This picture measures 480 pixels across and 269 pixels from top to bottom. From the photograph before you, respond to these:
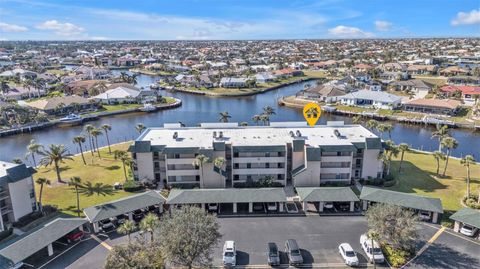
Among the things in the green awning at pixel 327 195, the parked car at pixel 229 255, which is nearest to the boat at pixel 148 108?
the green awning at pixel 327 195

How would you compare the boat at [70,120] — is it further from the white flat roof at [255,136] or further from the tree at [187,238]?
the tree at [187,238]

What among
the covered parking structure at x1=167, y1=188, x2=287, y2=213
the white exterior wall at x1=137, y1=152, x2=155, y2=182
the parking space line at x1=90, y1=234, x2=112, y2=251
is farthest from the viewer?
the white exterior wall at x1=137, y1=152, x2=155, y2=182

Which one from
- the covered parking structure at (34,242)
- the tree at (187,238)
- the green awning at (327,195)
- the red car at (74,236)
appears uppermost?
the tree at (187,238)

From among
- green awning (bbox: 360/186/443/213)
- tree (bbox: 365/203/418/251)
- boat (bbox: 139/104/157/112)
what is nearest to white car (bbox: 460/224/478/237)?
green awning (bbox: 360/186/443/213)

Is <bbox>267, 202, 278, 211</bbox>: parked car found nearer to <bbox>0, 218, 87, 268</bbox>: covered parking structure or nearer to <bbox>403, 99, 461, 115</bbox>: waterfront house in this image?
<bbox>0, 218, 87, 268</bbox>: covered parking structure

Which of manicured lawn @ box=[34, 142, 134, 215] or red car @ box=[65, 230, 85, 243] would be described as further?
manicured lawn @ box=[34, 142, 134, 215]

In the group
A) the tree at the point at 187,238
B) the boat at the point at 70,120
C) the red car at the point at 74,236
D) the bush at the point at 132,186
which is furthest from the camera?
the boat at the point at 70,120
